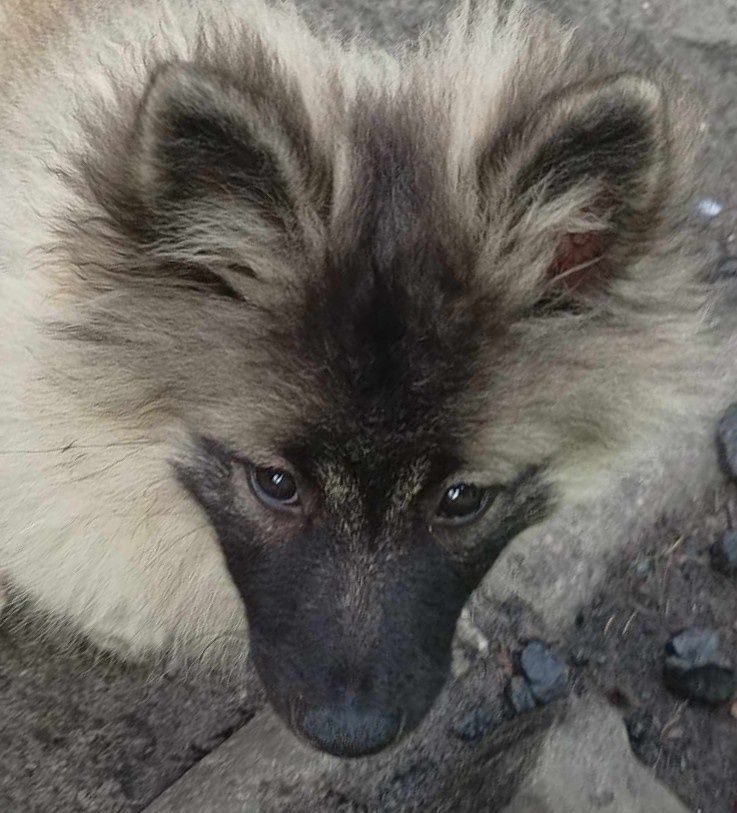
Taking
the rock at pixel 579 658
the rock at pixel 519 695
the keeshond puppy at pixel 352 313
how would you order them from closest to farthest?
the keeshond puppy at pixel 352 313 → the rock at pixel 519 695 → the rock at pixel 579 658

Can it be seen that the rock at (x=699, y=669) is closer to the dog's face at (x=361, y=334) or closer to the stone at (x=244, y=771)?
the stone at (x=244, y=771)

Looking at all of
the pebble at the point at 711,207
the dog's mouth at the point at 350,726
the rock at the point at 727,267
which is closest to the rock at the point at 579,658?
the dog's mouth at the point at 350,726

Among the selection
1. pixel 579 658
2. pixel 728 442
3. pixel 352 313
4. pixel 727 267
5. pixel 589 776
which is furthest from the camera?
pixel 727 267

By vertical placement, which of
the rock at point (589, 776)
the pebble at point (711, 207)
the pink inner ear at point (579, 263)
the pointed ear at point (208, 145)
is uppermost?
the pointed ear at point (208, 145)

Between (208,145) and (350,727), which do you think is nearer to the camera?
(208,145)

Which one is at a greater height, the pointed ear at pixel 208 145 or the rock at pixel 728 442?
the pointed ear at pixel 208 145

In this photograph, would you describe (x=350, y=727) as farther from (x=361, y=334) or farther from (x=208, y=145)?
(x=208, y=145)

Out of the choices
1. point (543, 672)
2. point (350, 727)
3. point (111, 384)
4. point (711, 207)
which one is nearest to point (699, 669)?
point (543, 672)
